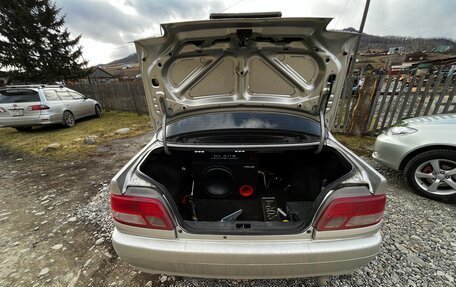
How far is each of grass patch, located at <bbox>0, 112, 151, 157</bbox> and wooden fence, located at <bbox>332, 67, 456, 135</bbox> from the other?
239 inches

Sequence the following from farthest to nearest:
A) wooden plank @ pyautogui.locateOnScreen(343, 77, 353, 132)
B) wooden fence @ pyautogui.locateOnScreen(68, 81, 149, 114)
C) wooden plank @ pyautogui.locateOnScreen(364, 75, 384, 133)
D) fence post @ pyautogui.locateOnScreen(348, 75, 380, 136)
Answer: wooden fence @ pyautogui.locateOnScreen(68, 81, 149, 114), wooden plank @ pyautogui.locateOnScreen(343, 77, 353, 132), fence post @ pyautogui.locateOnScreen(348, 75, 380, 136), wooden plank @ pyautogui.locateOnScreen(364, 75, 384, 133)

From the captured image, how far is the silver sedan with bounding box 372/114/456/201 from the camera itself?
2.54 m

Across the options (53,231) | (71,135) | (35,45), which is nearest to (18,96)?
(71,135)

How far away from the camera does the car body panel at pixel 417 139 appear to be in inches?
101

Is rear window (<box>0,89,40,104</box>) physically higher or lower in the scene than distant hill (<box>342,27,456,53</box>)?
lower

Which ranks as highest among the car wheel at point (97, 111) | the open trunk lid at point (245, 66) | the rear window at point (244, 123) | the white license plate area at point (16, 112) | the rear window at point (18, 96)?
the open trunk lid at point (245, 66)

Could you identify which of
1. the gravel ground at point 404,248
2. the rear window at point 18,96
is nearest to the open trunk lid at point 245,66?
the gravel ground at point 404,248

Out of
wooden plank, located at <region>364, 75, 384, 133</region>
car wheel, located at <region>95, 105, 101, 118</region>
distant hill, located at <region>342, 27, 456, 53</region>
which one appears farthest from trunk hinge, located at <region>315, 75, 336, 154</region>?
distant hill, located at <region>342, 27, 456, 53</region>

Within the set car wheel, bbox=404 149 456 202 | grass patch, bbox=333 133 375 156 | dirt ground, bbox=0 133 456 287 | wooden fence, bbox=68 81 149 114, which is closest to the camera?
dirt ground, bbox=0 133 456 287

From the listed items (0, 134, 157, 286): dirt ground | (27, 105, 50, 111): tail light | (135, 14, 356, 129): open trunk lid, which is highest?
(135, 14, 356, 129): open trunk lid

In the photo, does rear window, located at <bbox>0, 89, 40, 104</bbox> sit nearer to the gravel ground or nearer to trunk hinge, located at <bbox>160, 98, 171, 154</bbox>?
the gravel ground

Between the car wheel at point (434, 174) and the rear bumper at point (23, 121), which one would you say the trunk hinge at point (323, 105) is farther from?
the rear bumper at point (23, 121)

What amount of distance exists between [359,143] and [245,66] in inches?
162

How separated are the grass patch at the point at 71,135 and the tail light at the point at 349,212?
17.6ft
